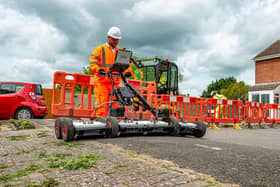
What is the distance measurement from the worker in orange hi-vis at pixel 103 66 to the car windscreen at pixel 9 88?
212 inches

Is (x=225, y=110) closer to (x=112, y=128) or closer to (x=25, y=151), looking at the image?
(x=112, y=128)

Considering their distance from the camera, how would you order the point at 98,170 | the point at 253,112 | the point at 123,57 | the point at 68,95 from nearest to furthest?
the point at 98,170, the point at 123,57, the point at 68,95, the point at 253,112

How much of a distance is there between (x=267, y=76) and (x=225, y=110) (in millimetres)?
18013

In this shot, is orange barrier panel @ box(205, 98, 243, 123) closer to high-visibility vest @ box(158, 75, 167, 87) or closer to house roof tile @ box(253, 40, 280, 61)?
high-visibility vest @ box(158, 75, 167, 87)

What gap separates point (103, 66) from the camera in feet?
20.9

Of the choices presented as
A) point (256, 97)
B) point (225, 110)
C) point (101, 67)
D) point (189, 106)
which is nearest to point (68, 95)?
point (101, 67)

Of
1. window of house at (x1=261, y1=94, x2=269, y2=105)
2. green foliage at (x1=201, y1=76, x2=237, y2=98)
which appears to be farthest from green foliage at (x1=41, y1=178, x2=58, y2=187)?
green foliage at (x1=201, y1=76, x2=237, y2=98)

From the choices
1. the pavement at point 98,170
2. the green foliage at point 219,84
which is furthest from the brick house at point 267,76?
the green foliage at point 219,84

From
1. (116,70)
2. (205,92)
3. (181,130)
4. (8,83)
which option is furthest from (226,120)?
(205,92)

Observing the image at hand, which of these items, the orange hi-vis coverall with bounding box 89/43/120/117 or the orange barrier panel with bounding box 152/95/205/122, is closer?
the orange hi-vis coverall with bounding box 89/43/120/117

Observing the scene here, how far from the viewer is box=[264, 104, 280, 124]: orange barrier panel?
14.9 m

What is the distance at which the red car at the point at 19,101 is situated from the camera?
33.8 feet

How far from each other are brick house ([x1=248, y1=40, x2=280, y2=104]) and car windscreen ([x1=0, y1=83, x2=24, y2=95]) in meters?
22.5

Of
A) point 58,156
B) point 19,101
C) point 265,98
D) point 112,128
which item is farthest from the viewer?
point 265,98
